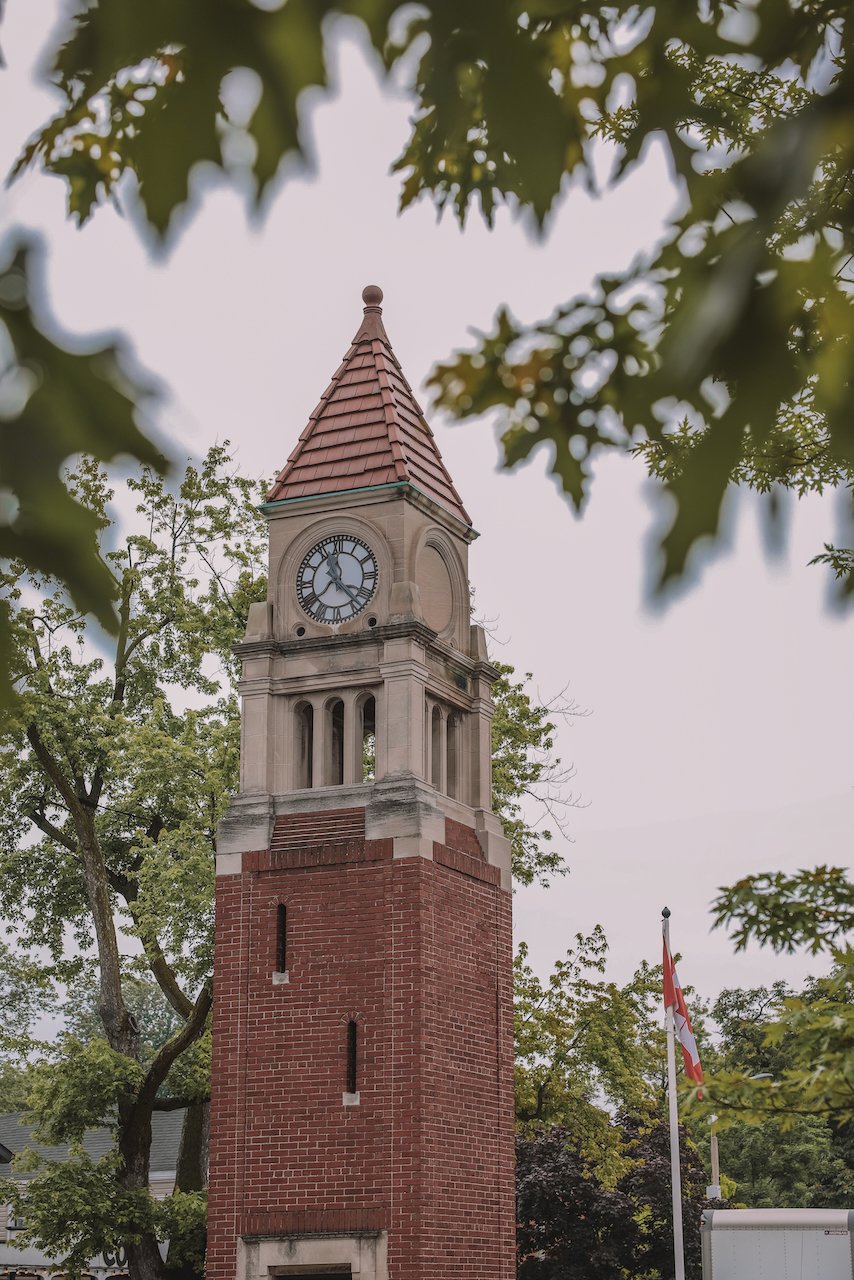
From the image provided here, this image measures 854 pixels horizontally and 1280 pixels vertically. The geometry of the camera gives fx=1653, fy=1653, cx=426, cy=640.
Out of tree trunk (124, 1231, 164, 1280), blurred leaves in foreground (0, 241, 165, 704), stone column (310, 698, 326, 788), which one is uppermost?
stone column (310, 698, 326, 788)

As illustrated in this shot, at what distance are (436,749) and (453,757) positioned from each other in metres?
0.55

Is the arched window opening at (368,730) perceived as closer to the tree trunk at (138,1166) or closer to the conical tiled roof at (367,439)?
the conical tiled roof at (367,439)

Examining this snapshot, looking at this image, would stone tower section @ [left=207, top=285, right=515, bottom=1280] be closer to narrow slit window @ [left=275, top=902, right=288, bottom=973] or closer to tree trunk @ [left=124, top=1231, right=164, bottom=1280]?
narrow slit window @ [left=275, top=902, right=288, bottom=973]

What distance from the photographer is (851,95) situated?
167 cm

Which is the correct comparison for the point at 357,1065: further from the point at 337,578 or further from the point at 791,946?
the point at 791,946

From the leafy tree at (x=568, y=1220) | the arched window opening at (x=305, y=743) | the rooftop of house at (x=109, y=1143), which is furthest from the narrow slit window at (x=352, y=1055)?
the rooftop of house at (x=109, y=1143)

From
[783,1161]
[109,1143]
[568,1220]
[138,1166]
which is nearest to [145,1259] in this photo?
[138,1166]

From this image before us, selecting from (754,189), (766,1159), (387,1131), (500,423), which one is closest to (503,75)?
(754,189)

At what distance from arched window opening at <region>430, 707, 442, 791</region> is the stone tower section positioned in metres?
0.03

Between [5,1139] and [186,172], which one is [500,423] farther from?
[5,1139]

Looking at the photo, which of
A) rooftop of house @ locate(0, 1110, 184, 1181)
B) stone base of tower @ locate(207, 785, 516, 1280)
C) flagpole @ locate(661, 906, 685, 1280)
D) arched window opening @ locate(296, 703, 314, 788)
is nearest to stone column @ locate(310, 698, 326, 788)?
arched window opening @ locate(296, 703, 314, 788)

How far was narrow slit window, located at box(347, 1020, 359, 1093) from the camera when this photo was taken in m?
18.1

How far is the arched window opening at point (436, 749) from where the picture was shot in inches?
793

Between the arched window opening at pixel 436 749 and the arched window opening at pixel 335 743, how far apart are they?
1.13 metres
